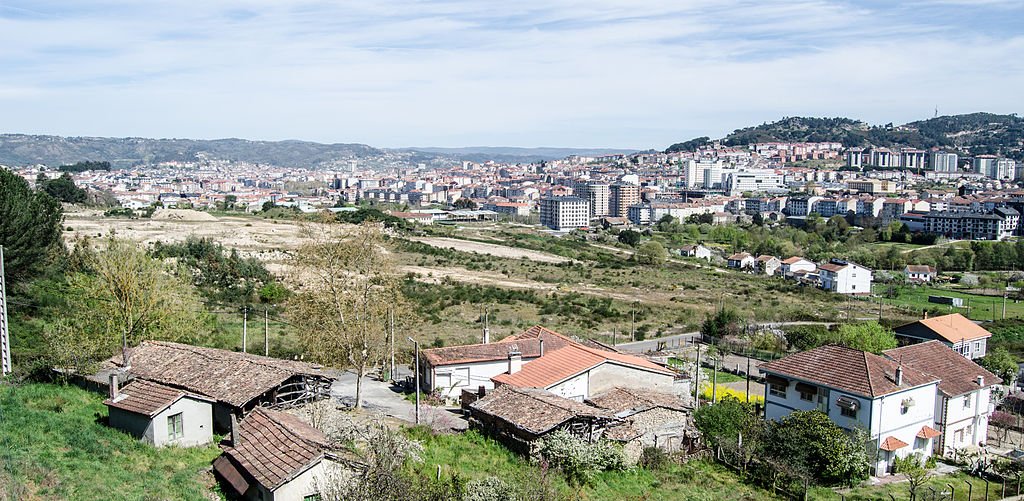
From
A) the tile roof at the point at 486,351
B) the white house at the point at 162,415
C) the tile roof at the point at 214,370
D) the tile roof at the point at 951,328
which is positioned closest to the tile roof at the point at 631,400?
the tile roof at the point at 486,351

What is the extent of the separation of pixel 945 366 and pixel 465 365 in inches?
543

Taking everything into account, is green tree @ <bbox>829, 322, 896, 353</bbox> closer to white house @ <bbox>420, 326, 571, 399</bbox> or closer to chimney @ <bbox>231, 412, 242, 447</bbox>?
white house @ <bbox>420, 326, 571, 399</bbox>

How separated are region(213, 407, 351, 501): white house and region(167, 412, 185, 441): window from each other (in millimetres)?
1424

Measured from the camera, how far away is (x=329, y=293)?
20453mm

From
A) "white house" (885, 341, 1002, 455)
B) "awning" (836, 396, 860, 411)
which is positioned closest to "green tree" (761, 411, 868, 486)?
"awning" (836, 396, 860, 411)

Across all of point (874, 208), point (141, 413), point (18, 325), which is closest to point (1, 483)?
point (141, 413)

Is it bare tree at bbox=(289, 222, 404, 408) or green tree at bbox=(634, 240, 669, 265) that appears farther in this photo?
green tree at bbox=(634, 240, 669, 265)

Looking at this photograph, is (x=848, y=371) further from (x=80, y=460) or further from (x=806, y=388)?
(x=80, y=460)

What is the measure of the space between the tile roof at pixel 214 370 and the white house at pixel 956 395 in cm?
1621

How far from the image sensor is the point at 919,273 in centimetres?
6850

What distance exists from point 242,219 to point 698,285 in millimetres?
55531

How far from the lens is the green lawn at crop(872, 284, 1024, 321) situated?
4925cm

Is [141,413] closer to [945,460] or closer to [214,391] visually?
[214,391]

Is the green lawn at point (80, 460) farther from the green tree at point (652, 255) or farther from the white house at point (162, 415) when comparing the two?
the green tree at point (652, 255)
